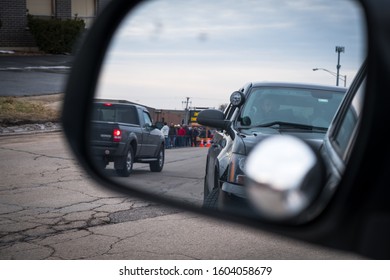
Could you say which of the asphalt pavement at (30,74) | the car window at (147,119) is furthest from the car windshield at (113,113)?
the asphalt pavement at (30,74)

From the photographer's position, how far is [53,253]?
18.9 feet

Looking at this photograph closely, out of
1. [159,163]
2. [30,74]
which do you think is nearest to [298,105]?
[159,163]

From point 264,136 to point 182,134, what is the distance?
126cm

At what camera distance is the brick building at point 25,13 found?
93.2ft

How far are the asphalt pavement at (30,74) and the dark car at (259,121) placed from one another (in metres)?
14.7

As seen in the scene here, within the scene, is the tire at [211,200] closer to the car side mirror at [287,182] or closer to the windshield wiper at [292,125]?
the windshield wiper at [292,125]

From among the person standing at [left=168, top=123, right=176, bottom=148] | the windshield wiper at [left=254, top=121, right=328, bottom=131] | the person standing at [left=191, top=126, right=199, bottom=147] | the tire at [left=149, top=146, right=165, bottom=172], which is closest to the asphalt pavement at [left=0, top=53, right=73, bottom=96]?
the person standing at [left=191, top=126, right=199, bottom=147]

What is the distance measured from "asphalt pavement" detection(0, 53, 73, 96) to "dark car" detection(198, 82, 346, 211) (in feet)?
48.3

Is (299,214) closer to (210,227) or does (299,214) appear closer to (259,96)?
(259,96)

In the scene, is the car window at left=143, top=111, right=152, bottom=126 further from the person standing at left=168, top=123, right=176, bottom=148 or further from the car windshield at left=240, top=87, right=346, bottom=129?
the car windshield at left=240, top=87, right=346, bottom=129

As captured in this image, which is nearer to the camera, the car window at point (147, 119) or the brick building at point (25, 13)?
the car window at point (147, 119)

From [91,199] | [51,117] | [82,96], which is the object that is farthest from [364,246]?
[51,117]

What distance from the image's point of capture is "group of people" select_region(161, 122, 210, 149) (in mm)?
2605

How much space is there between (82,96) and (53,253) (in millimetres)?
4512
